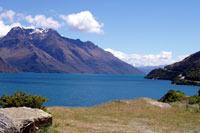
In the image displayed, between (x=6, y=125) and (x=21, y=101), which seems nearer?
(x=6, y=125)

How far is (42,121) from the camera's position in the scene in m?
17.2

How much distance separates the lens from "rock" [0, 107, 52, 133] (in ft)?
41.3

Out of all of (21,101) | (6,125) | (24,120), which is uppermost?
(6,125)

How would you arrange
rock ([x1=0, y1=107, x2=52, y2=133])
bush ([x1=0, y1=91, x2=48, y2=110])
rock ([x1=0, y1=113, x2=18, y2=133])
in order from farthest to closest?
bush ([x1=0, y1=91, x2=48, y2=110]), rock ([x1=0, y1=107, x2=52, y2=133]), rock ([x1=0, y1=113, x2=18, y2=133])

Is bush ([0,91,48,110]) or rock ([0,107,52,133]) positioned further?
bush ([0,91,48,110])

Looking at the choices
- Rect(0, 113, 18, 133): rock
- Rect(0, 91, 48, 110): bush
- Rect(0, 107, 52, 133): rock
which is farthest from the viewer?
Rect(0, 91, 48, 110): bush

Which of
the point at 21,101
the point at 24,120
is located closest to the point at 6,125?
the point at 24,120

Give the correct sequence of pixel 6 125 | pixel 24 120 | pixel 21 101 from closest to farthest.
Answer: pixel 6 125 → pixel 24 120 → pixel 21 101

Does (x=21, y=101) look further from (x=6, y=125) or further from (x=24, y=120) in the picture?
(x=6, y=125)

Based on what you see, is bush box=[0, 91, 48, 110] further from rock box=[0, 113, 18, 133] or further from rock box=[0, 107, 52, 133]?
rock box=[0, 113, 18, 133]

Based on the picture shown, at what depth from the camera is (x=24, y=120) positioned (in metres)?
15.1

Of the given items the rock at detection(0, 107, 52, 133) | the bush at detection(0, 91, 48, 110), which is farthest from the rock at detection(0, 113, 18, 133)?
the bush at detection(0, 91, 48, 110)

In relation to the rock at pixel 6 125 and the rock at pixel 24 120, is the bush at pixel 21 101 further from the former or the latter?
the rock at pixel 6 125

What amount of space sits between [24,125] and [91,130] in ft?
19.5
